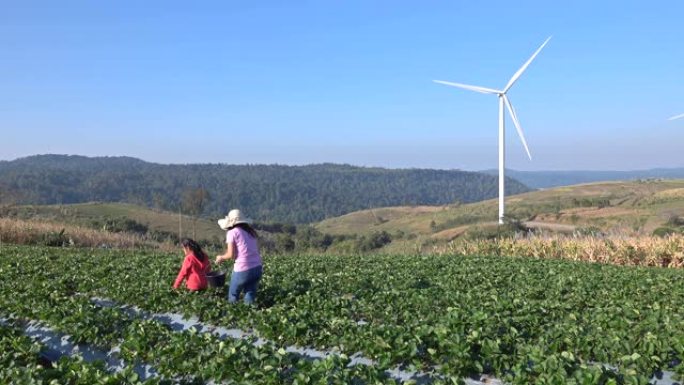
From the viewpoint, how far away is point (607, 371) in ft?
21.3

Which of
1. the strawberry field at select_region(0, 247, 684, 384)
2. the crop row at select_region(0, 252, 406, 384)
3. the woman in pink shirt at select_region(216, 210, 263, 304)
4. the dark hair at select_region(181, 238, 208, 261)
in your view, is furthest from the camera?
the dark hair at select_region(181, 238, 208, 261)

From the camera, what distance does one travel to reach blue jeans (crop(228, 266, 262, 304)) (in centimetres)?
1060

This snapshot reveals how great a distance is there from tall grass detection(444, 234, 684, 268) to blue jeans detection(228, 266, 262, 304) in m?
14.6

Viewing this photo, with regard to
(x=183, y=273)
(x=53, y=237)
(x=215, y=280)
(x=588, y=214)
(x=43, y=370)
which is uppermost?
(x=183, y=273)

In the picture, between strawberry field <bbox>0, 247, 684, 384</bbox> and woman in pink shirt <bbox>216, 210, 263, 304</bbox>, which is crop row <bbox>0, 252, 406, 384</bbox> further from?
woman in pink shirt <bbox>216, 210, 263, 304</bbox>

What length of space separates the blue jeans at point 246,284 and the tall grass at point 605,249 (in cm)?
1463

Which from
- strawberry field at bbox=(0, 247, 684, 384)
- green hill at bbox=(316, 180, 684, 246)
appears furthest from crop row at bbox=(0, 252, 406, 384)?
green hill at bbox=(316, 180, 684, 246)

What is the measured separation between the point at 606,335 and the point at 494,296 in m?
2.98

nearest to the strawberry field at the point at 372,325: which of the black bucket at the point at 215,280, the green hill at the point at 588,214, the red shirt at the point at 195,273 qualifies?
the black bucket at the point at 215,280

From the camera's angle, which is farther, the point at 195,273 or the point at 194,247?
the point at 195,273

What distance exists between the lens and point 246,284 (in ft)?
35.1

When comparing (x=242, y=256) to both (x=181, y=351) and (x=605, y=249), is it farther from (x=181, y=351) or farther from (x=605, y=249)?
(x=605, y=249)

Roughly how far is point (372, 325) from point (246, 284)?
2874mm

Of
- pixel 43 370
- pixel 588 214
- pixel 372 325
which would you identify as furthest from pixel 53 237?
pixel 588 214
